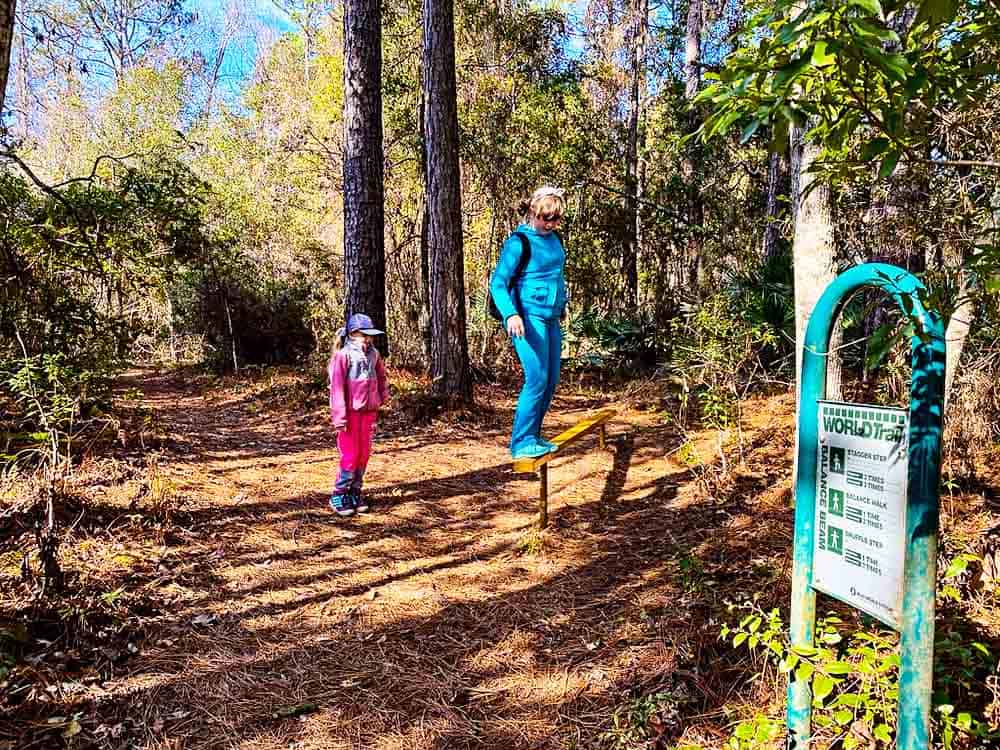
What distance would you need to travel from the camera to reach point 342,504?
552 cm

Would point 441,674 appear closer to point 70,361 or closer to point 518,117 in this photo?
point 70,361

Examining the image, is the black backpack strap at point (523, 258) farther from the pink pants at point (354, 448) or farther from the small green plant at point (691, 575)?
the small green plant at point (691, 575)

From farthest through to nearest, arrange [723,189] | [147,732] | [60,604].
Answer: [723,189] → [60,604] → [147,732]

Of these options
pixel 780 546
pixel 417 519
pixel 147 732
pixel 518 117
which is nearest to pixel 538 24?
pixel 518 117

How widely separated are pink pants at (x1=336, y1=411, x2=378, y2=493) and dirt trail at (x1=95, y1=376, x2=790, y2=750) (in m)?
0.30

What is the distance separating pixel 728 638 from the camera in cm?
318

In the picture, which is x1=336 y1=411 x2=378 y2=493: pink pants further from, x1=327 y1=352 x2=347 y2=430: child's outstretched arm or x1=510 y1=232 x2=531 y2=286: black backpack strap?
x1=510 y1=232 x2=531 y2=286: black backpack strap

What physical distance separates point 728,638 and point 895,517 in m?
1.70

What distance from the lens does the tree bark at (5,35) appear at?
2.44m

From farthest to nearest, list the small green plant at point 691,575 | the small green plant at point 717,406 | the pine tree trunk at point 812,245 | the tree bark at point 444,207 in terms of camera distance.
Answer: the tree bark at point 444,207
the small green plant at point 717,406
the pine tree trunk at point 812,245
the small green plant at point 691,575

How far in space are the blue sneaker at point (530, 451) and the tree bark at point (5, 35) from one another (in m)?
3.46

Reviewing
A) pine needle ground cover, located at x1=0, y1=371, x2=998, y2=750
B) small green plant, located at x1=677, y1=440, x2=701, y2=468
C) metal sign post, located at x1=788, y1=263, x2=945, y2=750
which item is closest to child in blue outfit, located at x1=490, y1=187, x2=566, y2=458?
pine needle ground cover, located at x1=0, y1=371, x2=998, y2=750

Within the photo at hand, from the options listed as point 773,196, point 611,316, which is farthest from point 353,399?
point 773,196


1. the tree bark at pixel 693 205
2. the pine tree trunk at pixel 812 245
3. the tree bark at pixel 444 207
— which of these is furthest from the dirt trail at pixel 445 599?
the tree bark at pixel 693 205
